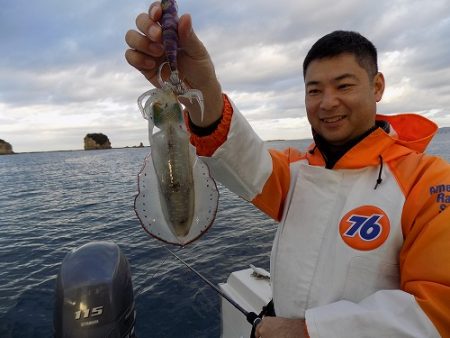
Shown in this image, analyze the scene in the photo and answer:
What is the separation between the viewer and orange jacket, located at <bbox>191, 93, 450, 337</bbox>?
200 centimetres

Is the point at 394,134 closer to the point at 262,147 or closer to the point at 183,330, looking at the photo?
the point at 262,147

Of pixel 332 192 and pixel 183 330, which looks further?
pixel 183 330

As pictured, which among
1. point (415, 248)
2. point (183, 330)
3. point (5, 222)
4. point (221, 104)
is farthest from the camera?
point (5, 222)

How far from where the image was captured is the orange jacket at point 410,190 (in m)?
2.00

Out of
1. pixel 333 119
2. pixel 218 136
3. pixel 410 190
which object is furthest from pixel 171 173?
pixel 410 190

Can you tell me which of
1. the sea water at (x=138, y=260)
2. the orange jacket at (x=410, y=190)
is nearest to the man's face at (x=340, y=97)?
the orange jacket at (x=410, y=190)

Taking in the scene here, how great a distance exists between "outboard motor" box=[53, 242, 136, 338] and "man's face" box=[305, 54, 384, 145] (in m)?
3.06

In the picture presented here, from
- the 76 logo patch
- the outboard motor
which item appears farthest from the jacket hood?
the outboard motor

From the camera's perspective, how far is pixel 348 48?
9.20 ft

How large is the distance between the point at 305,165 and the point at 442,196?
109cm

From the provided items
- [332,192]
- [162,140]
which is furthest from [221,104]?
[332,192]

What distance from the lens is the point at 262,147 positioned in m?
2.83

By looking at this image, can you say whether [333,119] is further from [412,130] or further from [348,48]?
[412,130]

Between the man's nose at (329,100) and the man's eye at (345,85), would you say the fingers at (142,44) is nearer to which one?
the man's nose at (329,100)
